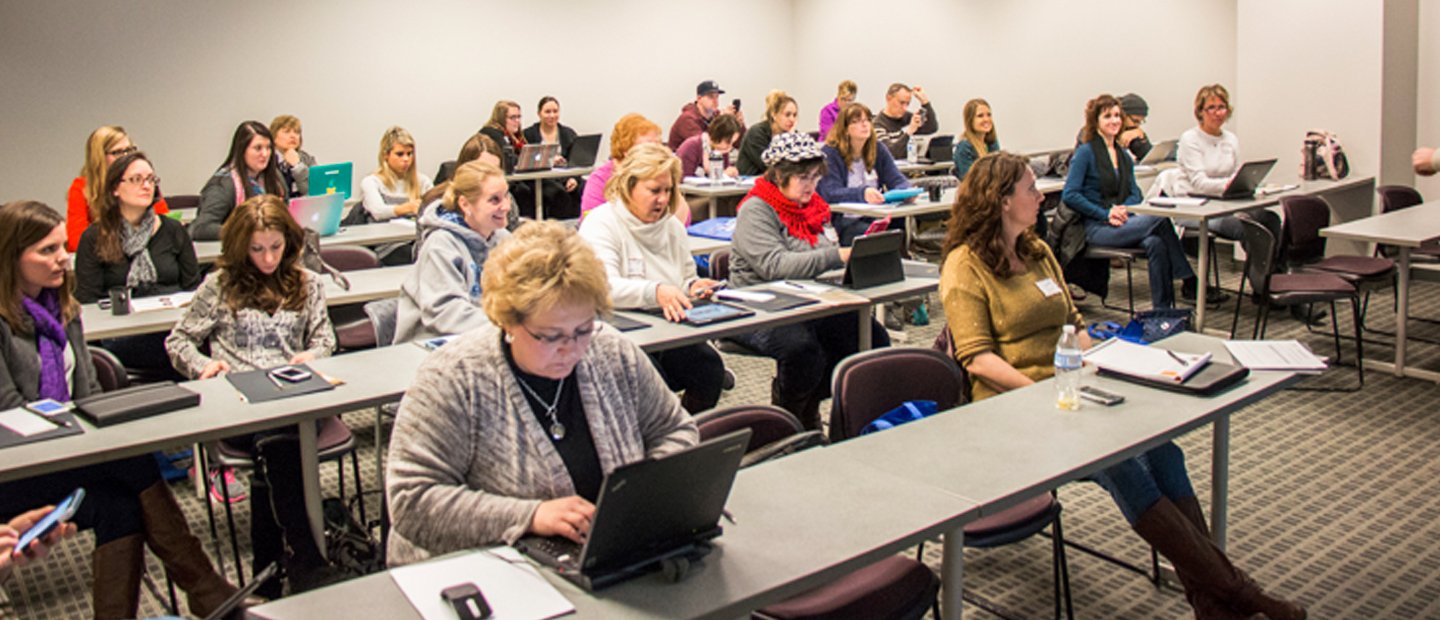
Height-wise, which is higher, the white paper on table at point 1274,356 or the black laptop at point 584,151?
the black laptop at point 584,151

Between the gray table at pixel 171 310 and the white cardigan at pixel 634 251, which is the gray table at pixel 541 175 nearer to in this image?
the gray table at pixel 171 310

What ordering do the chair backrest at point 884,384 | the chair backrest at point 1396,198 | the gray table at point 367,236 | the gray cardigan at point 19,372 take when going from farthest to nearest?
the chair backrest at point 1396,198
the gray table at point 367,236
the gray cardigan at point 19,372
the chair backrest at point 884,384

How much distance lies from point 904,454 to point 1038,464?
11.3 inches

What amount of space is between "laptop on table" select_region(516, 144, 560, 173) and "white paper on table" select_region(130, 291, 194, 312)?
5.28 meters

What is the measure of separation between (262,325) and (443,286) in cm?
59

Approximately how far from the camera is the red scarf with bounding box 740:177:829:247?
15.5ft

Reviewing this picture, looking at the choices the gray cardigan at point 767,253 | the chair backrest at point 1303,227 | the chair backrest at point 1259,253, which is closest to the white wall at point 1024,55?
the chair backrest at point 1303,227

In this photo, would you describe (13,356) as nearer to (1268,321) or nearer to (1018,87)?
(1268,321)

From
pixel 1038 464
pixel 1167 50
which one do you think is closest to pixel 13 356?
pixel 1038 464

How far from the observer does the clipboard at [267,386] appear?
3.22 metres

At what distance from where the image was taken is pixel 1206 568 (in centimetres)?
292

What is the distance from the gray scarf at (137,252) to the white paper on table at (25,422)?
171 cm

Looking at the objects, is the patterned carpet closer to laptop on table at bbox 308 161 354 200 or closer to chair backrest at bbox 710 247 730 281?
chair backrest at bbox 710 247 730 281

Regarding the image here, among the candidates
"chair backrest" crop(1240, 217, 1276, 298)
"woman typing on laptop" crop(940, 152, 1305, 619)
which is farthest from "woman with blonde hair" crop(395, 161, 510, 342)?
"chair backrest" crop(1240, 217, 1276, 298)
